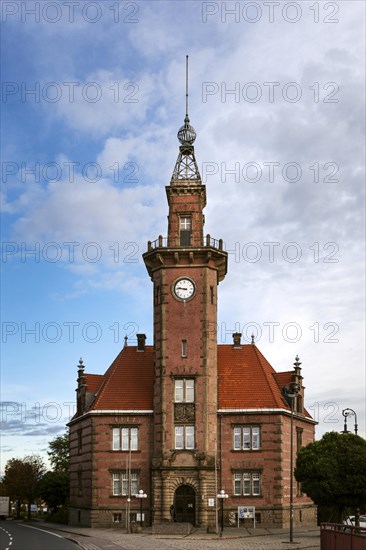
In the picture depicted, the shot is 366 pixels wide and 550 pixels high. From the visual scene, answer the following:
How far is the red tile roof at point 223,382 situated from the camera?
63.5 m

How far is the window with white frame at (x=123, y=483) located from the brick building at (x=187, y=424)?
0.27 feet

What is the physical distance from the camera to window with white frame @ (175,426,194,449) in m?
60.8

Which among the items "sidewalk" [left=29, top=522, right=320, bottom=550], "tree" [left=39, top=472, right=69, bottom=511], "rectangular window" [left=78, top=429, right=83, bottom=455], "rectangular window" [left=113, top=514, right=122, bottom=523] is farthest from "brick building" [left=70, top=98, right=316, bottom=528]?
"tree" [left=39, top=472, right=69, bottom=511]

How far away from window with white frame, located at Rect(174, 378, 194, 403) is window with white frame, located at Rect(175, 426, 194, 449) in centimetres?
226

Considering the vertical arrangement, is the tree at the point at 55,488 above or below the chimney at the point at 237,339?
below

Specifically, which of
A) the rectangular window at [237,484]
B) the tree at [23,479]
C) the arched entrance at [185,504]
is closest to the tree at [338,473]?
the rectangular window at [237,484]

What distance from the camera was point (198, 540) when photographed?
48.8m

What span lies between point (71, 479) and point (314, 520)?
917 inches

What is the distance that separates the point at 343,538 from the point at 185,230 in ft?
129

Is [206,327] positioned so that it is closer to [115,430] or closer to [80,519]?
[115,430]

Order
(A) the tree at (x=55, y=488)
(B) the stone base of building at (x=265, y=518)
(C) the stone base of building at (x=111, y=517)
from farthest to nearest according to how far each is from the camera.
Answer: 1. (A) the tree at (x=55, y=488)
2. (C) the stone base of building at (x=111, y=517)
3. (B) the stone base of building at (x=265, y=518)

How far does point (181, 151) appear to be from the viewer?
229 ft

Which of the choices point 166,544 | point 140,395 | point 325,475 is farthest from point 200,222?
point 166,544

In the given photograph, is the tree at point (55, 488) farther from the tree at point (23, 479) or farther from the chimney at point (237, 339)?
the chimney at point (237, 339)
